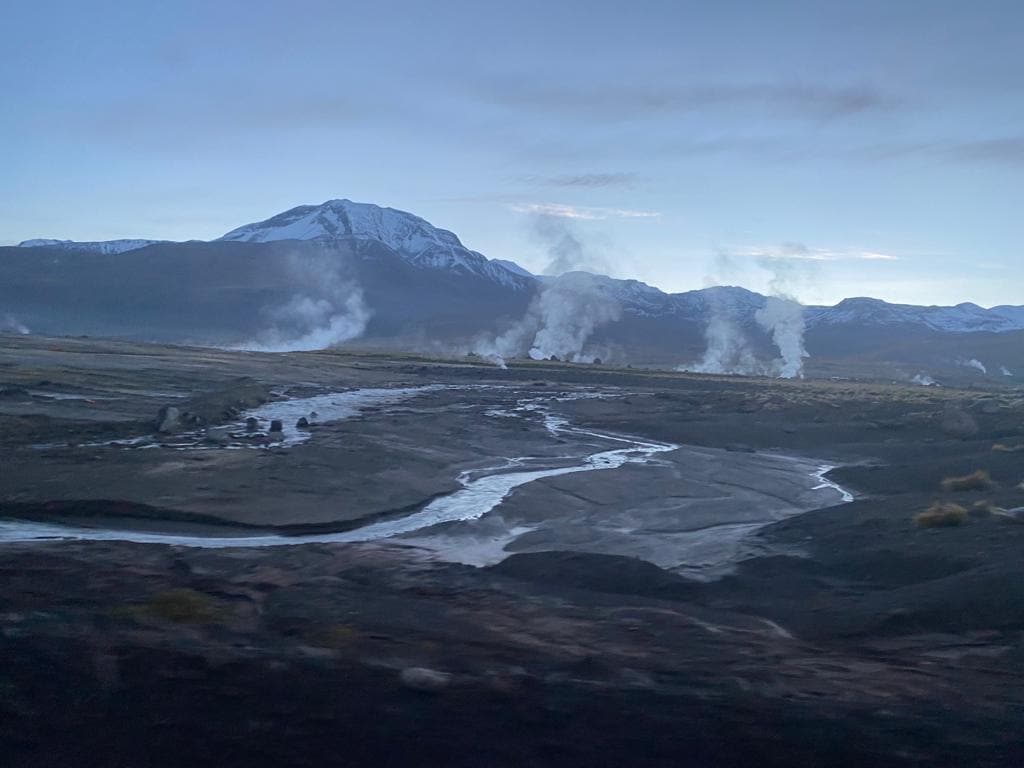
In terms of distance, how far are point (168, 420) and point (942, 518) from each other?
19.3 meters

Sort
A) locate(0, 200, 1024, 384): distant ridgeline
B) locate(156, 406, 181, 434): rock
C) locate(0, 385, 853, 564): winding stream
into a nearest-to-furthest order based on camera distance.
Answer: locate(0, 385, 853, 564): winding stream → locate(156, 406, 181, 434): rock → locate(0, 200, 1024, 384): distant ridgeline

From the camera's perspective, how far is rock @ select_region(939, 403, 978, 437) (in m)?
32.3

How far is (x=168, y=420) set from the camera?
1024 inches

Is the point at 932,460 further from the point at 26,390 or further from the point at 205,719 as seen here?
the point at 26,390

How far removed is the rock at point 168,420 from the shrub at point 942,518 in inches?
720

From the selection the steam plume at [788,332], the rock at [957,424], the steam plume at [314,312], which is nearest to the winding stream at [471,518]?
the rock at [957,424]

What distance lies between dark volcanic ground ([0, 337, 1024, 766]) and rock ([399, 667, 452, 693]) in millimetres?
79

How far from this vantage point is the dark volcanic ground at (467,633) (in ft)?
23.4

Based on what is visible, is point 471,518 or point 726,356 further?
point 726,356

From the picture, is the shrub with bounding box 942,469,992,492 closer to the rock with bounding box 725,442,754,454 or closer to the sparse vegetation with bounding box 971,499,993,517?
the sparse vegetation with bounding box 971,499,993,517

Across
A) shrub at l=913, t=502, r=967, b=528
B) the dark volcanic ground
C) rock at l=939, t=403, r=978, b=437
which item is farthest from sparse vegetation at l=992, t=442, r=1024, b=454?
shrub at l=913, t=502, r=967, b=528

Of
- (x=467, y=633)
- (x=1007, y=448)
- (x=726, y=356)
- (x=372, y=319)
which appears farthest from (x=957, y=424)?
(x=372, y=319)

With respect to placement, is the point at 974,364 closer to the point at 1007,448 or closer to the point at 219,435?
the point at 1007,448

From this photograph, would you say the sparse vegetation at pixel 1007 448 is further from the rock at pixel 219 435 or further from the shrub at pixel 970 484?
the rock at pixel 219 435
